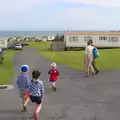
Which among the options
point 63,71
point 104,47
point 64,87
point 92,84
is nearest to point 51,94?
point 64,87

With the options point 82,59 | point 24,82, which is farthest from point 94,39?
point 24,82

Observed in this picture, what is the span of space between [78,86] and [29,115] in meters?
4.46

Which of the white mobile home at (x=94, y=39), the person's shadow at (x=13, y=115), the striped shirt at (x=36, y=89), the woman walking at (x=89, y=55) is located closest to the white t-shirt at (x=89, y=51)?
the woman walking at (x=89, y=55)

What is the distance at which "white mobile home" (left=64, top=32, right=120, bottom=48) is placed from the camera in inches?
1799

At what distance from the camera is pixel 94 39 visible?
1807 inches

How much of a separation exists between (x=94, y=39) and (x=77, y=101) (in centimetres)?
3620

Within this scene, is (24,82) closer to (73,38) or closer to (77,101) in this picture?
(77,101)

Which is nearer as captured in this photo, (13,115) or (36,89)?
(36,89)

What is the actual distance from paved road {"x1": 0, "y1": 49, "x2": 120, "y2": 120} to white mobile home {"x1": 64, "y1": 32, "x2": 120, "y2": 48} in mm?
31396

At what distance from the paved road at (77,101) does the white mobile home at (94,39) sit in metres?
31.4

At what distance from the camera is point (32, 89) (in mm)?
8211

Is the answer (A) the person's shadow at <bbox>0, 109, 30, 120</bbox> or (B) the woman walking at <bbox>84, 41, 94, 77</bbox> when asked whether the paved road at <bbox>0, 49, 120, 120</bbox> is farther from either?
(B) the woman walking at <bbox>84, 41, 94, 77</bbox>

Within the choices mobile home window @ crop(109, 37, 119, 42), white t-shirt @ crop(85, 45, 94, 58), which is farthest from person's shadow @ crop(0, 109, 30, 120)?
mobile home window @ crop(109, 37, 119, 42)

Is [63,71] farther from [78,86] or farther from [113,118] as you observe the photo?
[113,118]
